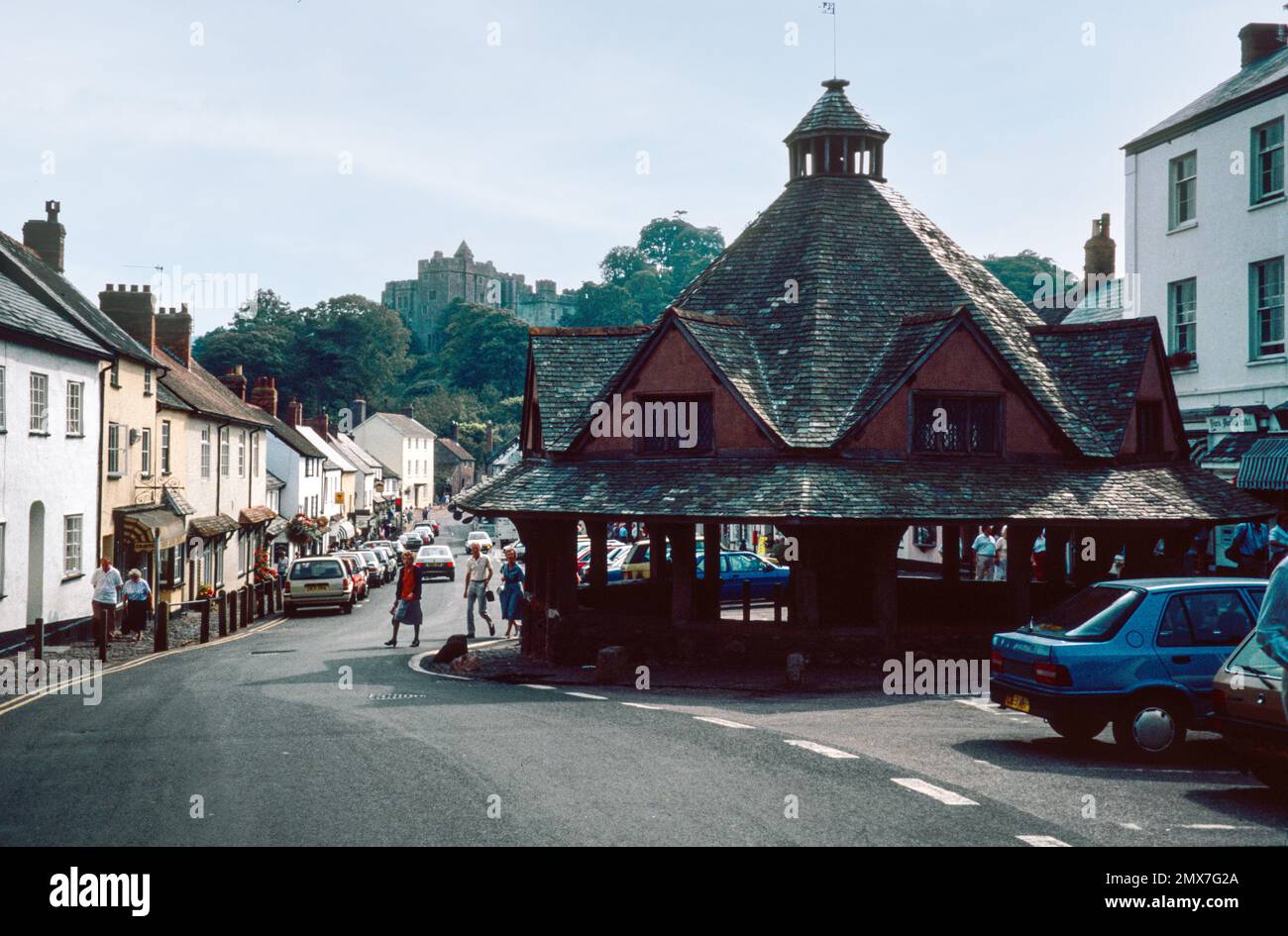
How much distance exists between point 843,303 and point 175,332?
98.7 ft

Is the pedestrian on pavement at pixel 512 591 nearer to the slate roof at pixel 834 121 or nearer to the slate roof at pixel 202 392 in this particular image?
the slate roof at pixel 834 121

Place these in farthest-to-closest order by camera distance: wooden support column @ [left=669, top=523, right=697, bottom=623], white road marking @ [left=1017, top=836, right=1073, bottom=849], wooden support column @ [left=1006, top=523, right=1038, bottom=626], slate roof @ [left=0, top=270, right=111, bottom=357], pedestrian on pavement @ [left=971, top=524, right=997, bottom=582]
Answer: pedestrian on pavement @ [left=971, top=524, right=997, bottom=582]
slate roof @ [left=0, top=270, right=111, bottom=357]
wooden support column @ [left=669, top=523, right=697, bottom=623]
wooden support column @ [left=1006, top=523, right=1038, bottom=626]
white road marking @ [left=1017, top=836, right=1073, bottom=849]

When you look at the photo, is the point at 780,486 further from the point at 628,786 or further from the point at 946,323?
the point at 628,786

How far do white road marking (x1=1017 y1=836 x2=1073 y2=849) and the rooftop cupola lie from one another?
20385 millimetres

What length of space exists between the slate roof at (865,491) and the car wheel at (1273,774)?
30.0 ft

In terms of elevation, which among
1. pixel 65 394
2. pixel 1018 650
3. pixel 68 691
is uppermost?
pixel 65 394

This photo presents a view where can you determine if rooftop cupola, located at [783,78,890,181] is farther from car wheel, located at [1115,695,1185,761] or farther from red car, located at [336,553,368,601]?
red car, located at [336,553,368,601]

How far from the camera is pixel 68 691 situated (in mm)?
17328

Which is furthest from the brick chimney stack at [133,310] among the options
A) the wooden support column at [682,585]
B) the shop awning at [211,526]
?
the wooden support column at [682,585]

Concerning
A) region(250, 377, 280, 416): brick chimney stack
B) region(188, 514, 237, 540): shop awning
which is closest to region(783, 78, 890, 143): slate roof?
region(188, 514, 237, 540): shop awning

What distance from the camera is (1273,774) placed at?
916 centimetres

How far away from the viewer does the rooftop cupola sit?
25.8 m
